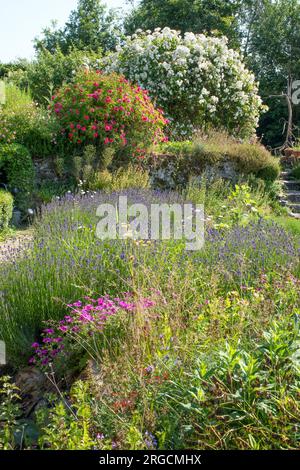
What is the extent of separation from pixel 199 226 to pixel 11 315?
260 cm

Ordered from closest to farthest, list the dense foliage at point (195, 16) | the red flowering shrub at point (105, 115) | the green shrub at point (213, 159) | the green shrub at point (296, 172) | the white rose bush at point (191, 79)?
the red flowering shrub at point (105, 115), the green shrub at point (213, 159), the green shrub at point (296, 172), the white rose bush at point (191, 79), the dense foliage at point (195, 16)

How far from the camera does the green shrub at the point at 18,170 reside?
9.28m

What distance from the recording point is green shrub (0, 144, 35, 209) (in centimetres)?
928

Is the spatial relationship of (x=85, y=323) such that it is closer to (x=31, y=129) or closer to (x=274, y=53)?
(x=31, y=129)

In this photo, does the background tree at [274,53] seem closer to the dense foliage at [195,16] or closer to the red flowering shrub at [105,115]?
the dense foliage at [195,16]

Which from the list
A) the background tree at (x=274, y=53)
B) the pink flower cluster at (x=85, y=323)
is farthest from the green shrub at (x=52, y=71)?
the pink flower cluster at (x=85, y=323)

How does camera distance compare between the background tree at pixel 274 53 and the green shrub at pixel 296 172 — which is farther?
the background tree at pixel 274 53

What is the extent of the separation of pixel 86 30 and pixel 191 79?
13.6 m

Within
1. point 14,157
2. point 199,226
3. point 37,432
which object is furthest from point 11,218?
point 37,432

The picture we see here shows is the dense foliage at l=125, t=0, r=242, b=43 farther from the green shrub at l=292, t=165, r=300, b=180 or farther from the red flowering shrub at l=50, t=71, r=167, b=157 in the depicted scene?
the red flowering shrub at l=50, t=71, r=167, b=157

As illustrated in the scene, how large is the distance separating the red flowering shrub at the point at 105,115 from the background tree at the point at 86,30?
16.4m

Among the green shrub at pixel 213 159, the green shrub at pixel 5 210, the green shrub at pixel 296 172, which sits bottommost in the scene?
the green shrub at pixel 296 172

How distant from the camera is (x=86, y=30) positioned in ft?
85.4
